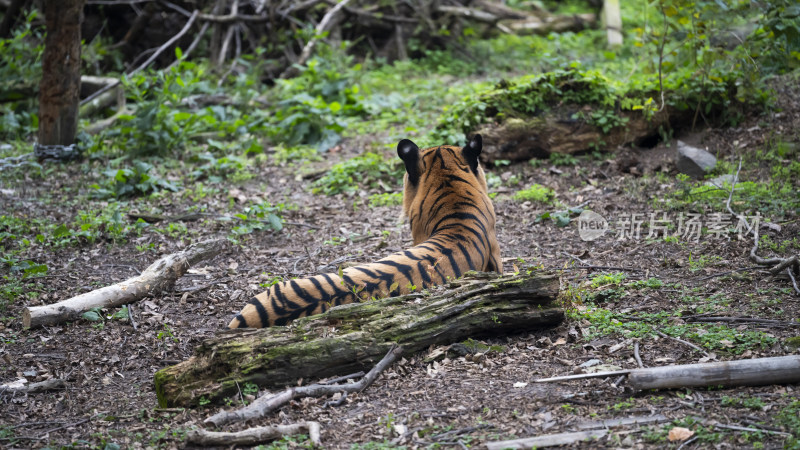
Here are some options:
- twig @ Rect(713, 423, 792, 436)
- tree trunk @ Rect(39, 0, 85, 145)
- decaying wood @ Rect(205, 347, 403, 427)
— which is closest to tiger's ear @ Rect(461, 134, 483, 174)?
decaying wood @ Rect(205, 347, 403, 427)

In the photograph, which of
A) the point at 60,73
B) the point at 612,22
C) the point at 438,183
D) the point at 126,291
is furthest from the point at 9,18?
the point at 612,22

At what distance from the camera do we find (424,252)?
500 centimetres

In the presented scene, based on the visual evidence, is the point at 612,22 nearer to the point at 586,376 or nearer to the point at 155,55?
the point at 155,55

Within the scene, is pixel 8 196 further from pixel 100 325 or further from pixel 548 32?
pixel 548 32

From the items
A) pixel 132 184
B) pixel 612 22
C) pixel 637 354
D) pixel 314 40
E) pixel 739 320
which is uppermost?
pixel 612 22

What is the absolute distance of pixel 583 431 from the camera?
3492mm

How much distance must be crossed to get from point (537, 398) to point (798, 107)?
7.04 m

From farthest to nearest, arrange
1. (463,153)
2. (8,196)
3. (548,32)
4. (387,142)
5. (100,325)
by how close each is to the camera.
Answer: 1. (548,32)
2. (387,142)
3. (8,196)
4. (463,153)
5. (100,325)

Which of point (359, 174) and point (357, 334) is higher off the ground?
point (359, 174)

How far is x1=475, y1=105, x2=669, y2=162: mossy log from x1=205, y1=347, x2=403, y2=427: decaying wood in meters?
5.23

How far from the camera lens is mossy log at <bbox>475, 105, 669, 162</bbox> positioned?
8.98m

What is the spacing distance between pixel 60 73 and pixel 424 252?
271 inches

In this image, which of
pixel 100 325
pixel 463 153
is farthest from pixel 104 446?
pixel 463 153

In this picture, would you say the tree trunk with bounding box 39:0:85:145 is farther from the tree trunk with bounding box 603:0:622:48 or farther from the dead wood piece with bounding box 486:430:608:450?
the tree trunk with bounding box 603:0:622:48
